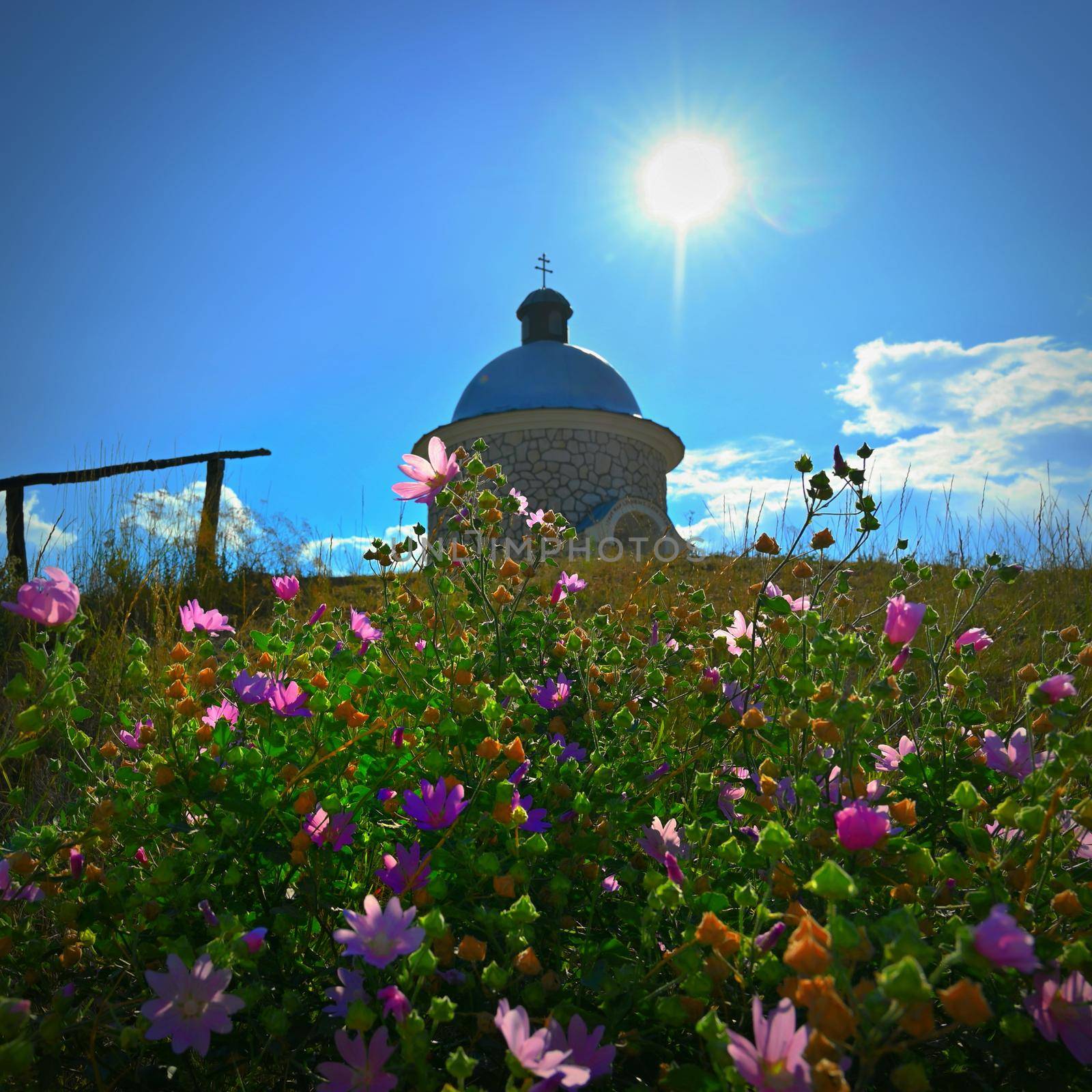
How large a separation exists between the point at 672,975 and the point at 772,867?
361mm

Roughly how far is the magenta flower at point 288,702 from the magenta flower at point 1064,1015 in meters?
1.19

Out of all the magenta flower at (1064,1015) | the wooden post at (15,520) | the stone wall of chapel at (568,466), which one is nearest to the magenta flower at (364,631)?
the magenta flower at (1064,1015)

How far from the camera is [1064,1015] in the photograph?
895 millimetres

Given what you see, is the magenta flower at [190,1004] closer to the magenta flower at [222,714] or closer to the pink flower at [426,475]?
the magenta flower at [222,714]

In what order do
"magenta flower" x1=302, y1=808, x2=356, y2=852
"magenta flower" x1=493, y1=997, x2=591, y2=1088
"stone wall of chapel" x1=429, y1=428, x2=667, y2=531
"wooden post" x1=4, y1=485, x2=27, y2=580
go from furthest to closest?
"stone wall of chapel" x1=429, y1=428, x2=667, y2=531, "wooden post" x1=4, y1=485, x2=27, y2=580, "magenta flower" x1=302, y1=808, x2=356, y2=852, "magenta flower" x1=493, y1=997, x2=591, y2=1088

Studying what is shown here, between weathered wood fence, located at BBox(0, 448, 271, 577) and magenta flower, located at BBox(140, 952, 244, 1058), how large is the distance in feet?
21.4

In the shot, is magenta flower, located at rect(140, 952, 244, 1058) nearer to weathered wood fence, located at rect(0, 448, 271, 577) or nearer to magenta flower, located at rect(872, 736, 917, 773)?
magenta flower, located at rect(872, 736, 917, 773)

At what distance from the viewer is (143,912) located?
1.20 m

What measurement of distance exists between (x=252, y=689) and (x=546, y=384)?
44.9 ft

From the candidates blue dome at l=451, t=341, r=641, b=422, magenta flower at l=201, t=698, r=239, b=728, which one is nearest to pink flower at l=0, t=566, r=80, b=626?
magenta flower at l=201, t=698, r=239, b=728

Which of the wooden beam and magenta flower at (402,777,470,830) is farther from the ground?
the wooden beam

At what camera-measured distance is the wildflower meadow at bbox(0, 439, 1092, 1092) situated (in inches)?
34.9

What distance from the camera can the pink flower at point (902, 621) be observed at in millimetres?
1168

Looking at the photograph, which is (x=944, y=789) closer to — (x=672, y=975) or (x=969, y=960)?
(x=672, y=975)
